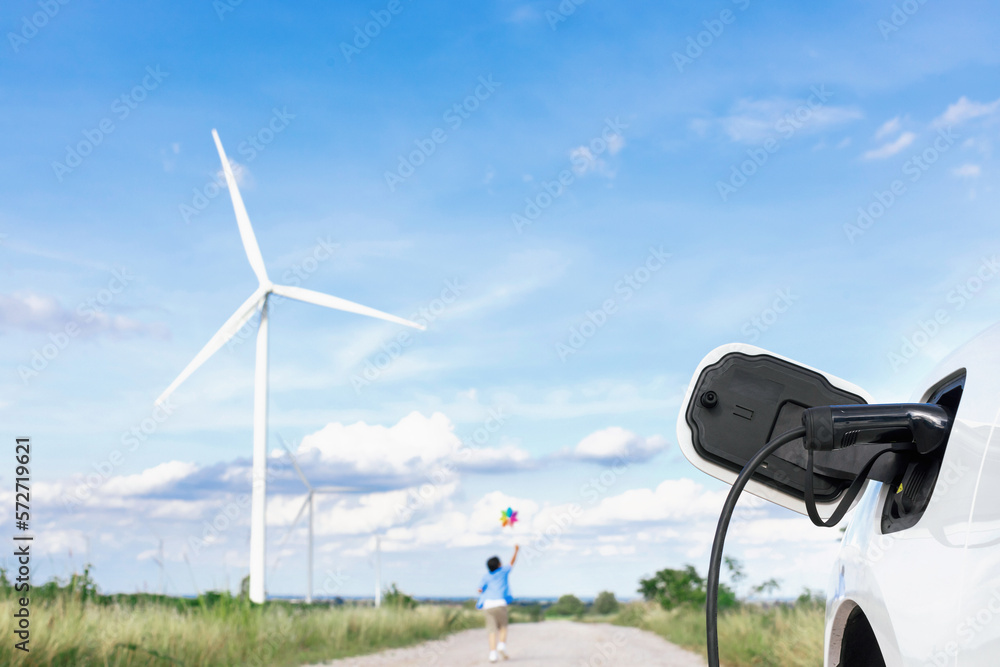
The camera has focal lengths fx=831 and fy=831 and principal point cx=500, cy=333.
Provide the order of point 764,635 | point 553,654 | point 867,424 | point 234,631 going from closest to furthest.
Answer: point 867,424, point 234,631, point 764,635, point 553,654

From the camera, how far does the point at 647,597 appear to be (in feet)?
78.4

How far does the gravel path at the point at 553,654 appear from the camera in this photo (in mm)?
11391

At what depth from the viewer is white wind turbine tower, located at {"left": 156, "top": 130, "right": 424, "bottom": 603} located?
650 inches

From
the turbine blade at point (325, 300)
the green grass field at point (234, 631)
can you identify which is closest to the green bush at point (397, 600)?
the green grass field at point (234, 631)

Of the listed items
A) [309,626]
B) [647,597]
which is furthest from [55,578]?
[647,597]

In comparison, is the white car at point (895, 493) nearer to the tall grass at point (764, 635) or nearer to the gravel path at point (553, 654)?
the tall grass at point (764, 635)

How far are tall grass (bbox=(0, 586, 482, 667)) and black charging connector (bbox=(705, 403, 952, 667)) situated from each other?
7.48 m

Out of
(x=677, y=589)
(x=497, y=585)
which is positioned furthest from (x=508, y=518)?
(x=677, y=589)

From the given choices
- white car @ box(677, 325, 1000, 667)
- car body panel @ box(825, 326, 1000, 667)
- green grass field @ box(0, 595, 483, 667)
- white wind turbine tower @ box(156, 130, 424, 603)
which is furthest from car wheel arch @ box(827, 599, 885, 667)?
white wind turbine tower @ box(156, 130, 424, 603)

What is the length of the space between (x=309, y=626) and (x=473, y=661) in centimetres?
314

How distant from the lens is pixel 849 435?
1.45 metres

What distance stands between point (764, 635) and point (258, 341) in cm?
1139

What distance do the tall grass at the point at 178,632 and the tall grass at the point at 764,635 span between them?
5812 mm

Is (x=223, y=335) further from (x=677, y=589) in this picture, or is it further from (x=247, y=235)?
(x=677, y=589)
